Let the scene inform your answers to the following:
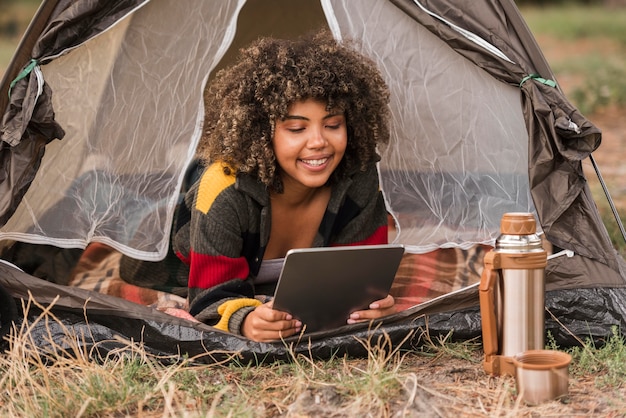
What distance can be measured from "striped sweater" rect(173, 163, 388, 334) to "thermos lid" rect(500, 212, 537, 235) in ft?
2.20

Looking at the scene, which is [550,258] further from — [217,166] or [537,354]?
[217,166]

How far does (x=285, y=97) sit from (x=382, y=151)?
1.86 ft

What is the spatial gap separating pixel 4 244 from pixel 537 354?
165 centimetres

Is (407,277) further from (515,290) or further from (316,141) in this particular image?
→ (515,290)

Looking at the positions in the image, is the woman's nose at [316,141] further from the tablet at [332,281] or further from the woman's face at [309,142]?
the tablet at [332,281]

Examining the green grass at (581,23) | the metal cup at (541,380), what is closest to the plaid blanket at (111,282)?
the metal cup at (541,380)

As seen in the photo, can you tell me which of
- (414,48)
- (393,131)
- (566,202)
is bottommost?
(566,202)

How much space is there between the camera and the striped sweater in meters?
2.49

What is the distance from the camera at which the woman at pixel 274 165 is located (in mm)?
2508

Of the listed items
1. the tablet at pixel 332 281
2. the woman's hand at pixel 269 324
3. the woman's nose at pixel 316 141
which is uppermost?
the woman's nose at pixel 316 141

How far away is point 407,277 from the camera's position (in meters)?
3.03

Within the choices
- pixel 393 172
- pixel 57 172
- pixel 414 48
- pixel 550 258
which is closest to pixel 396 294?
pixel 393 172

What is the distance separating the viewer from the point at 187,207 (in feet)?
9.14

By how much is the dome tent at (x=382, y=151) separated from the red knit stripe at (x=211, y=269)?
18 cm
